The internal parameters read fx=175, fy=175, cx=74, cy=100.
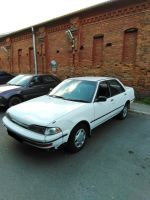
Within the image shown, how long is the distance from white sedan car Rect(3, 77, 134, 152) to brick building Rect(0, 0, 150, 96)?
4.07m

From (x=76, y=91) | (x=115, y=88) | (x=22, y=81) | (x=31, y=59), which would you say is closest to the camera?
(x=76, y=91)

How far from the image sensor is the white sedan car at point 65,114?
129 inches

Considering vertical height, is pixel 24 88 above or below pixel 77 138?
above

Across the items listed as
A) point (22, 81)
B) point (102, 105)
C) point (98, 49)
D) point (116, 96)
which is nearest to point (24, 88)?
point (22, 81)

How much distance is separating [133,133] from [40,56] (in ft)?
36.2

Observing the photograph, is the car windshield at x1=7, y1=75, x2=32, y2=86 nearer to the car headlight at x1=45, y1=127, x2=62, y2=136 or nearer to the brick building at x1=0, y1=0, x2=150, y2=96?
the brick building at x1=0, y1=0, x2=150, y2=96

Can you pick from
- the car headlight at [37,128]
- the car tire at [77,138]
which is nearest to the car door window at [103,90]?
the car tire at [77,138]

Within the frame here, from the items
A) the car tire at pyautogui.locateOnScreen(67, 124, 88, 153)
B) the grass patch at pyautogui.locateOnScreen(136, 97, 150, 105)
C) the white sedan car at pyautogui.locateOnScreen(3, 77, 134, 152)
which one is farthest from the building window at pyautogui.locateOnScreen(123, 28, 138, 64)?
the car tire at pyautogui.locateOnScreen(67, 124, 88, 153)

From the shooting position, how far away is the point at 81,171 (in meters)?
3.21

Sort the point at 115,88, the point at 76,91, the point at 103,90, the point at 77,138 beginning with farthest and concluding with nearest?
the point at 115,88
the point at 103,90
the point at 76,91
the point at 77,138

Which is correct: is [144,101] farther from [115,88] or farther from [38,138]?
[38,138]

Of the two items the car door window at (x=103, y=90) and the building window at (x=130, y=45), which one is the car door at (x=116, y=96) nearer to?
the car door window at (x=103, y=90)

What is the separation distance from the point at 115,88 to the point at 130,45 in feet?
14.2

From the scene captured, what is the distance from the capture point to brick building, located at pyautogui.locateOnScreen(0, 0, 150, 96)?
832cm
